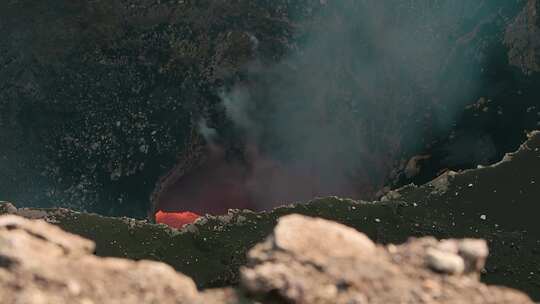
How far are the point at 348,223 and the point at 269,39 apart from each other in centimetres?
1574

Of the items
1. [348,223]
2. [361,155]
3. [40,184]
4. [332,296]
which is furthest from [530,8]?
[40,184]

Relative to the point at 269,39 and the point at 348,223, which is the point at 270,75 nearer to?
the point at 269,39

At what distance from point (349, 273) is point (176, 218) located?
55.5ft

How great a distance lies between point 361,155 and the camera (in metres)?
24.9

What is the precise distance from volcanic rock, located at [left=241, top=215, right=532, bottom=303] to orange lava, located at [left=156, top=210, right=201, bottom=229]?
15605 mm

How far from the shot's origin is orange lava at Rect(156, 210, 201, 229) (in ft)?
71.0

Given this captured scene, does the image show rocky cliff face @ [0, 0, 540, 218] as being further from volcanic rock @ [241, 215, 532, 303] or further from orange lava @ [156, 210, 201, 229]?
volcanic rock @ [241, 215, 532, 303]

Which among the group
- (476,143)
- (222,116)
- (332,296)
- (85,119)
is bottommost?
(332,296)

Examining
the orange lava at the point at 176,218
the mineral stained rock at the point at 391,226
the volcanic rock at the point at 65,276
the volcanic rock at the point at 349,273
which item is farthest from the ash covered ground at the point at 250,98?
the volcanic rock at the point at 65,276

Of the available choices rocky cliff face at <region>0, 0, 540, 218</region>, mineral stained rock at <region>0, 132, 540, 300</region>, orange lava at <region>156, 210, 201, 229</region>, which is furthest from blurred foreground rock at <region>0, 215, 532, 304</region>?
orange lava at <region>156, 210, 201, 229</region>

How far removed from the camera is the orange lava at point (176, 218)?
2164 cm

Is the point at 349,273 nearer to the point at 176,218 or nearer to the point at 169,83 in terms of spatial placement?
the point at 176,218

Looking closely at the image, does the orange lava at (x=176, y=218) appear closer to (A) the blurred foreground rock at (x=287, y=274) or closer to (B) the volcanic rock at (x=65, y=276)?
(B) the volcanic rock at (x=65, y=276)

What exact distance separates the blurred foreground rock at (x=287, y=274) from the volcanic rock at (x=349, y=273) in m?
0.01
